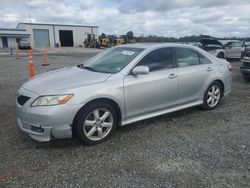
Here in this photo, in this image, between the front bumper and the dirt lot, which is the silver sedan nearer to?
the front bumper

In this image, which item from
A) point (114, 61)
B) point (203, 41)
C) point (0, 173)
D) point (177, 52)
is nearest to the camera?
point (0, 173)

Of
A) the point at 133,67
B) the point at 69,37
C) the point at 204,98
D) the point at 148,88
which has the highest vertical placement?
the point at 69,37

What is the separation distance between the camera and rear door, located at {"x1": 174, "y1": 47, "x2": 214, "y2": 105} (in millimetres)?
4879

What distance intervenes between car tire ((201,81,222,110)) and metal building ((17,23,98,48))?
49.8 metres

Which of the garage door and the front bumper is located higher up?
the garage door

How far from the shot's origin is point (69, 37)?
54969 mm

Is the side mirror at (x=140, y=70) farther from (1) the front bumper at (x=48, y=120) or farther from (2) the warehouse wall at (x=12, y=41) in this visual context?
(2) the warehouse wall at (x=12, y=41)

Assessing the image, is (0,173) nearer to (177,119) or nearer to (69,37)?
(177,119)

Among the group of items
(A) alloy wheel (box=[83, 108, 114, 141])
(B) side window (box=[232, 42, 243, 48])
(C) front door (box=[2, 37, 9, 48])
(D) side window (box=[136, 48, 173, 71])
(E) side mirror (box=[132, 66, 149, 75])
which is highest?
(C) front door (box=[2, 37, 9, 48])

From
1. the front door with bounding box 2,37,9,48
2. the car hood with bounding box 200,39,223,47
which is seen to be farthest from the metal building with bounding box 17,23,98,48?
the car hood with bounding box 200,39,223,47

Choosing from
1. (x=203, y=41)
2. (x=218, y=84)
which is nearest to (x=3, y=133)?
(x=218, y=84)

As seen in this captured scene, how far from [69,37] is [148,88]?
5379cm

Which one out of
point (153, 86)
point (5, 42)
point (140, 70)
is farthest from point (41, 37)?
point (140, 70)

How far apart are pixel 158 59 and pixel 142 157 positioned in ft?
6.43
